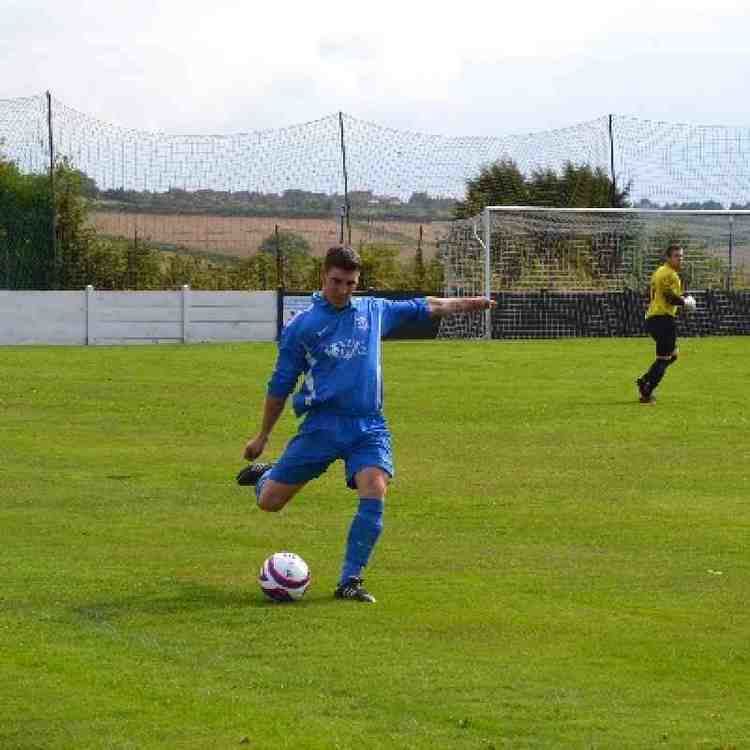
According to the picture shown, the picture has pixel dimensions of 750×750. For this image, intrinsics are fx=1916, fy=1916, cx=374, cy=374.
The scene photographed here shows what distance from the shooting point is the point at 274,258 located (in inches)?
1786

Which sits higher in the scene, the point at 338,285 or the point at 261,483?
the point at 338,285

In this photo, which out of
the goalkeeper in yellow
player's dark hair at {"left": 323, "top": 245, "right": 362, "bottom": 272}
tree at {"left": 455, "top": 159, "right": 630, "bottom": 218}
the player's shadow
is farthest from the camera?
tree at {"left": 455, "top": 159, "right": 630, "bottom": 218}

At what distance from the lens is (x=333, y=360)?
1058 centimetres

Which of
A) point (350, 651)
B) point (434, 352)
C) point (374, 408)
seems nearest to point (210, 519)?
point (374, 408)

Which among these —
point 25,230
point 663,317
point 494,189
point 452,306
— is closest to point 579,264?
point 494,189

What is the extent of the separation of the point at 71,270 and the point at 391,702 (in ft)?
123

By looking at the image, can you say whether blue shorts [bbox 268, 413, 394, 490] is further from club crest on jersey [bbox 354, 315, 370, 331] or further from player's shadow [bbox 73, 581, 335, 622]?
player's shadow [bbox 73, 581, 335, 622]

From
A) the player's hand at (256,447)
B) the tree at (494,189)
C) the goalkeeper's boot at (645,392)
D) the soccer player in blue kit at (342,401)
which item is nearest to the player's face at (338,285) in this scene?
the soccer player in blue kit at (342,401)

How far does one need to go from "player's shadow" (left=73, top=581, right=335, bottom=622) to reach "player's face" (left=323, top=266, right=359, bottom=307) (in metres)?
1.65

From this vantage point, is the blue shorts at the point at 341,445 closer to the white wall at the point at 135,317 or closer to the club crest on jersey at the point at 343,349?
the club crest on jersey at the point at 343,349

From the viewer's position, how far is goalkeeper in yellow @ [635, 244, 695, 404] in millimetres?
24391

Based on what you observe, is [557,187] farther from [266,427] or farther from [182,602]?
[182,602]

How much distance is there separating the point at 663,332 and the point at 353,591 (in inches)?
595

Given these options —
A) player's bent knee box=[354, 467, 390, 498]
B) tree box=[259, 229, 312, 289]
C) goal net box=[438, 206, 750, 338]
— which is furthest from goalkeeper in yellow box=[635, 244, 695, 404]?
tree box=[259, 229, 312, 289]
